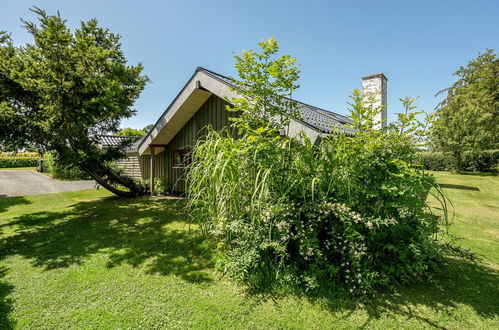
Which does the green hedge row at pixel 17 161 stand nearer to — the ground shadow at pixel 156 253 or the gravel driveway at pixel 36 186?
the gravel driveway at pixel 36 186

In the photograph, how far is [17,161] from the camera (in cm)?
3191

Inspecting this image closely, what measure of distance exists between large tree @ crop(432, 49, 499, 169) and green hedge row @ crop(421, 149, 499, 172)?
3.96 feet

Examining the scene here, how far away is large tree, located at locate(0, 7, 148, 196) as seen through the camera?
622 cm

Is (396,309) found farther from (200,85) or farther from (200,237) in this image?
(200,85)

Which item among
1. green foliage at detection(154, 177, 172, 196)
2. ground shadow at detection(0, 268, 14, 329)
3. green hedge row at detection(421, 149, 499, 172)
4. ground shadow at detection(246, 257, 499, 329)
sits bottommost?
ground shadow at detection(0, 268, 14, 329)

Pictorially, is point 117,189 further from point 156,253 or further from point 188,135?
point 156,253

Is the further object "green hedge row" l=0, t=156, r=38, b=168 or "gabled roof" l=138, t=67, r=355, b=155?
"green hedge row" l=0, t=156, r=38, b=168

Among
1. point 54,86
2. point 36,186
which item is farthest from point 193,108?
point 36,186

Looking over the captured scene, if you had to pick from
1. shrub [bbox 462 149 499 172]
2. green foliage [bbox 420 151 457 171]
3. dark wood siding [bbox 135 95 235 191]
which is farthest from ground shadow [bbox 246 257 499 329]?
green foliage [bbox 420 151 457 171]

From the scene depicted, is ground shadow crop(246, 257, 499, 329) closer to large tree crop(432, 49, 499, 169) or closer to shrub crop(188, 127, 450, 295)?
shrub crop(188, 127, 450, 295)

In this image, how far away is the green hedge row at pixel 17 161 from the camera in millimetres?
30817

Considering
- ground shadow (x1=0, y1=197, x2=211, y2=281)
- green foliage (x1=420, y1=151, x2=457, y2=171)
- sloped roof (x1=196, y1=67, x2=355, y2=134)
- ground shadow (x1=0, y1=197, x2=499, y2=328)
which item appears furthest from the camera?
green foliage (x1=420, y1=151, x2=457, y2=171)

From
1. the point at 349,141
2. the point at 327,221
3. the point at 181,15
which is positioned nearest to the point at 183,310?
the point at 327,221

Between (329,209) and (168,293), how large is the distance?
2.58m
